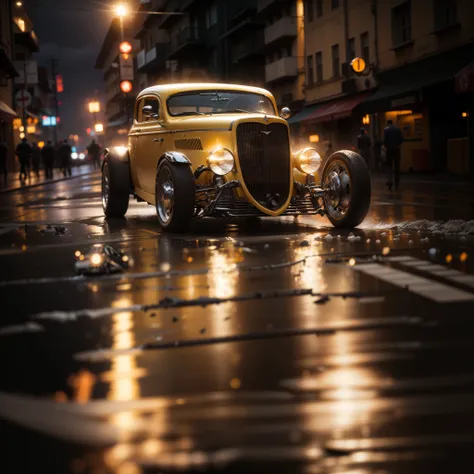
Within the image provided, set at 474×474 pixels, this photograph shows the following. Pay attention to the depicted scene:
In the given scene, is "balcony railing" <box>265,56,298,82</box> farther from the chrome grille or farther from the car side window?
the chrome grille

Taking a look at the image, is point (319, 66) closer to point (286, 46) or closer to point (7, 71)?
point (286, 46)

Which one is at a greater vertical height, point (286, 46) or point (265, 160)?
point (286, 46)

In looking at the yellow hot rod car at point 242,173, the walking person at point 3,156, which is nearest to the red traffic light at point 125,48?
the walking person at point 3,156

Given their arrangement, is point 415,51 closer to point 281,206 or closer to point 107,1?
point 107,1

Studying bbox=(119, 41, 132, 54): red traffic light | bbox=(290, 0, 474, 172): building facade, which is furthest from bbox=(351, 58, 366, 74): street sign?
bbox=(119, 41, 132, 54): red traffic light

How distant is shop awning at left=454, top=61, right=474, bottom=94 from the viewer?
84.7 feet

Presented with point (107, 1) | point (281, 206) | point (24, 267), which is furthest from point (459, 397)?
point (107, 1)

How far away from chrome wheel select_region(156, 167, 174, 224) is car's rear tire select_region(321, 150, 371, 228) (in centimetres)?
192

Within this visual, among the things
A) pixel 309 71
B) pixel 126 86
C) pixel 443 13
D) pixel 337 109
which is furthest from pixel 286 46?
pixel 126 86

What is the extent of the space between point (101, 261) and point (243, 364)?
383 cm

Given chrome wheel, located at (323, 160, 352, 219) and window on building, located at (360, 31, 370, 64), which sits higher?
window on building, located at (360, 31, 370, 64)

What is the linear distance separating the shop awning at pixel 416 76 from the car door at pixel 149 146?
56.2 feet

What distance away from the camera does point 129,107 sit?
2272 cm

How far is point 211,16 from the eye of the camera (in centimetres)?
7031
